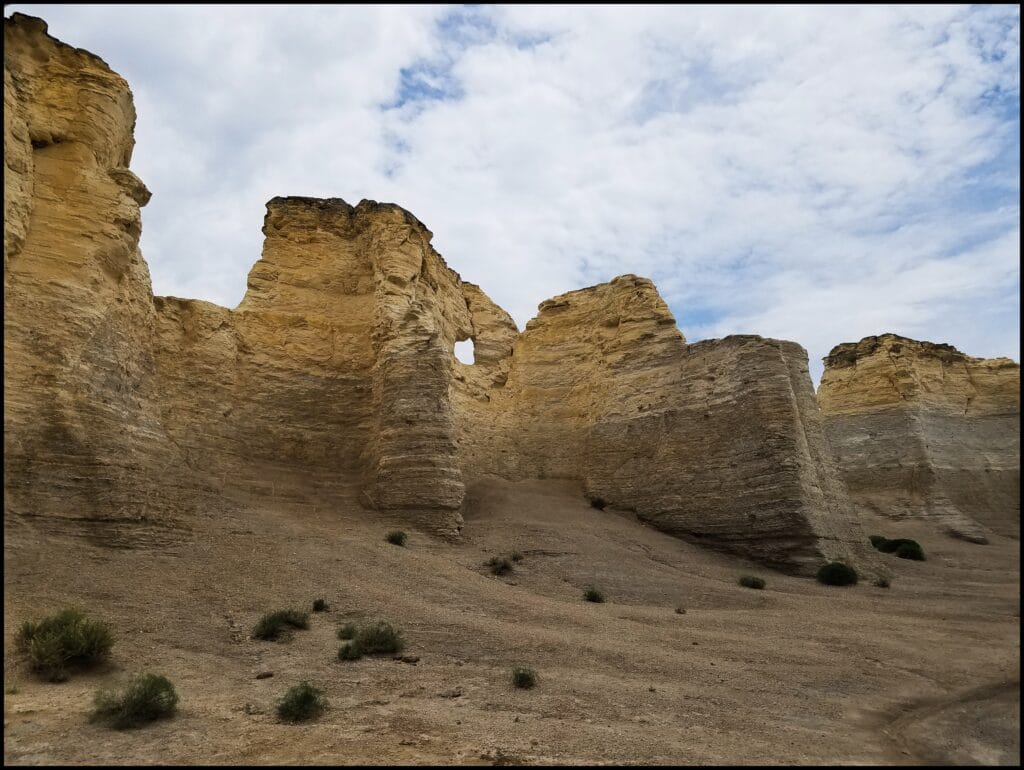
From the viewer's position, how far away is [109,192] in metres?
14.4

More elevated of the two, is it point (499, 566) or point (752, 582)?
point (499, 566)

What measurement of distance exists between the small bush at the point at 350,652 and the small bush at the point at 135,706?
2649mm

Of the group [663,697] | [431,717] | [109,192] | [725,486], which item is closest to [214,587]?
[431,717]

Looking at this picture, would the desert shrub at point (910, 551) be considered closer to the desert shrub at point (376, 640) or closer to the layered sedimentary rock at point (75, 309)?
the desert shrub at point (376, 640)

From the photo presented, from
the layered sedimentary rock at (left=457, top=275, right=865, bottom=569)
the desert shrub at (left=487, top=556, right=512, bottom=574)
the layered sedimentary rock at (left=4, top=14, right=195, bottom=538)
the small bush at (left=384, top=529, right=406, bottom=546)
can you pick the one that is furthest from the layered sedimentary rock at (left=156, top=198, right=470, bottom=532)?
the layered sedimentary rock at (left=457, top=275, right=865, bottom=569)

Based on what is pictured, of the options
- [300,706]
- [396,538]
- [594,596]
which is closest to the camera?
[300,706]

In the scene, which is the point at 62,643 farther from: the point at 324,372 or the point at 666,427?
the point at 666,427

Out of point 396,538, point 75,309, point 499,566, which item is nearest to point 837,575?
point 499,566

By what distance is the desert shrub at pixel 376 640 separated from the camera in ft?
30.3

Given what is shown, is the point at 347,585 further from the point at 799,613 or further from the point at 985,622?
the point at 985,622

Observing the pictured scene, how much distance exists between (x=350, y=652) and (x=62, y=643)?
3.47 metres

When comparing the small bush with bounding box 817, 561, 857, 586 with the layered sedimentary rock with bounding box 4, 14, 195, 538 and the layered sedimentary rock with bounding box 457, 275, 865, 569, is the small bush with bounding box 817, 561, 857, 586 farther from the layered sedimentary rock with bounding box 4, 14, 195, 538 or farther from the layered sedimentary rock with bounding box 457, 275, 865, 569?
the layered sedimentary rock with bounding box 4, 14, 195, 538

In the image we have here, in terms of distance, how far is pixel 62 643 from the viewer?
760 centimetres

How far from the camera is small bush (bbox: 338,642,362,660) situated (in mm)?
8875
